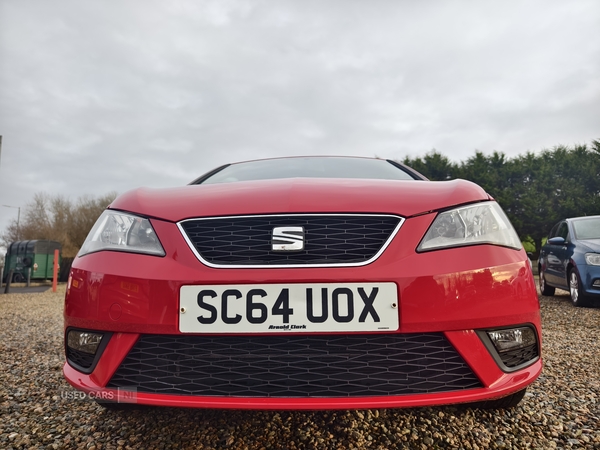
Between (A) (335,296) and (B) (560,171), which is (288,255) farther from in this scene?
(B) (560,171)

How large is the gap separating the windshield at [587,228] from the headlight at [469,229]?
5435mm

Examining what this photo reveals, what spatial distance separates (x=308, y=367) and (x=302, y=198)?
575mm

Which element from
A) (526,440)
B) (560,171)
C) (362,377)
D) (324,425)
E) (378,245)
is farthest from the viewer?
(560,171)

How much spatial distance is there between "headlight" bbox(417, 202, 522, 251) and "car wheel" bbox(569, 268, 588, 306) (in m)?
4.87

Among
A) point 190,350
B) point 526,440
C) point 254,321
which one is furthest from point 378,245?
point 526,440

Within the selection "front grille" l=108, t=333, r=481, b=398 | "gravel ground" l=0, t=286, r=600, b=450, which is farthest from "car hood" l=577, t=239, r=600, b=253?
"front grille" l=108, t=333, r=481, b=398

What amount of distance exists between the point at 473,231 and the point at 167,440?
1.36 m

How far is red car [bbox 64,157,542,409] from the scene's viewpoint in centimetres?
129

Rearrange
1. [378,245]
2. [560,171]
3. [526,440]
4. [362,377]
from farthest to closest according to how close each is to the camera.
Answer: [560,171]
[526,440]
[378,245]
[362,377]

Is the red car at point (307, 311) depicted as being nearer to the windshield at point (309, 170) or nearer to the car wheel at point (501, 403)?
the car wheel at point (501, 403)

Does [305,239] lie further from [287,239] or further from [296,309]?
[296,309]

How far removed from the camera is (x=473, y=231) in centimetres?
147

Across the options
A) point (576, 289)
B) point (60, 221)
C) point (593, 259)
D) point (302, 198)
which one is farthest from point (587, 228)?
point (60, 221)

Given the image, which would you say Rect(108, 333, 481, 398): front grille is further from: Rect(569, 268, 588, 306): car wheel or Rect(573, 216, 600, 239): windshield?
Rect(573, 216, 600, 239): windshield
